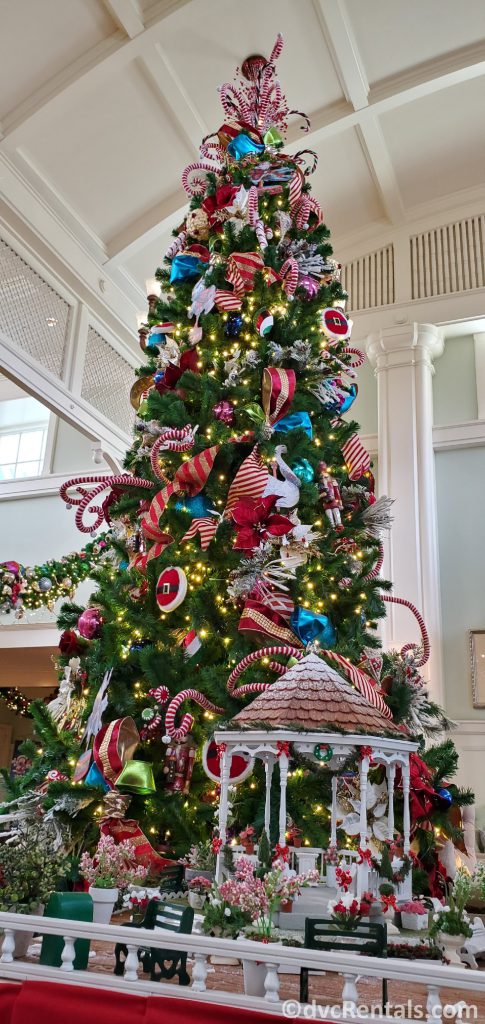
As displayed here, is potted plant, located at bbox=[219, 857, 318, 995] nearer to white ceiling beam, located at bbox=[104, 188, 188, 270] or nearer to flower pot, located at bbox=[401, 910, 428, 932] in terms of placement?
flower pot, located at bbox=[401, 910, 428, 932]

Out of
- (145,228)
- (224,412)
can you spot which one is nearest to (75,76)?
(145,228)

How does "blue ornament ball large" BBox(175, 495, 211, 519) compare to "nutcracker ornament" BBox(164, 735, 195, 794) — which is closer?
"nutcracker ornament" BBox(164, 735, 195, 794)

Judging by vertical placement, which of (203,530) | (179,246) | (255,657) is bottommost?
(255,657)

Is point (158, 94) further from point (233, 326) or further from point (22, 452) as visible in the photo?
point (22, 452)

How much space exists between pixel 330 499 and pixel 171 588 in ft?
3.89

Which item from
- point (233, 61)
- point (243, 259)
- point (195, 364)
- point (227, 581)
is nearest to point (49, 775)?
point (227, 581)

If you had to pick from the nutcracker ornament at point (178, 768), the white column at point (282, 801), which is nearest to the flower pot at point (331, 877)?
the white column at point (282, 801)

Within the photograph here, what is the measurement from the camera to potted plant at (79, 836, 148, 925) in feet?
9.87

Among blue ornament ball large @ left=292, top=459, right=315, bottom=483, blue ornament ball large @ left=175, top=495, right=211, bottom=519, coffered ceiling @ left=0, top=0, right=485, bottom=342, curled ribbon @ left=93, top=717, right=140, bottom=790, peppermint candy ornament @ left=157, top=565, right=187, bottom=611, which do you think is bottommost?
curled ribbon @ left=93, top=717, right=140, bottom=790

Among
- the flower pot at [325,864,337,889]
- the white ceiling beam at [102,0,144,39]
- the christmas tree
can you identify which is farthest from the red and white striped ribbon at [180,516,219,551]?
the white ceiling beam at [102,0,144,39]

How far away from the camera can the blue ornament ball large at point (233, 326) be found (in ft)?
16.4

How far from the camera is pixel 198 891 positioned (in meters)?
3.26

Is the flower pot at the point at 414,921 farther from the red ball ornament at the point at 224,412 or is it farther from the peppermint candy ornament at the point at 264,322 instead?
the peppermint candy ornament at the point at 264,322

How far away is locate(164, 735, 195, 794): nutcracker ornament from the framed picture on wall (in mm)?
5732
